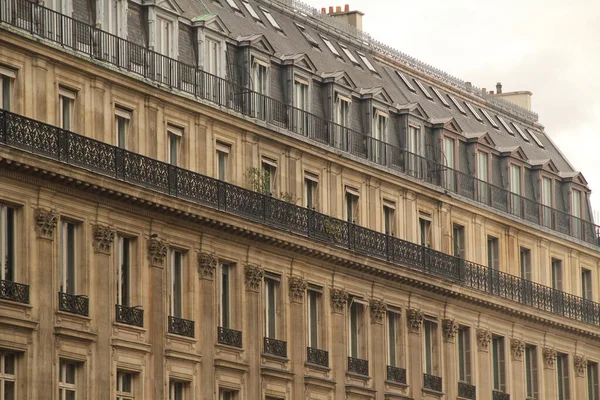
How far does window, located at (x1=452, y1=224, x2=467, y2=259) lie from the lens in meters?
75.7

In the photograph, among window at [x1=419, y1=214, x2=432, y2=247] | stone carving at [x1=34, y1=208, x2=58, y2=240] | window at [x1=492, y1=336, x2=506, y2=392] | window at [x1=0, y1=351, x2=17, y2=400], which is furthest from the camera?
window at [x1=492, y1=336, x2=506, y2=392]

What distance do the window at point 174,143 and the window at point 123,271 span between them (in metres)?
3.33

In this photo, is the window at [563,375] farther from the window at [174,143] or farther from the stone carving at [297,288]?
the window at [174,143]

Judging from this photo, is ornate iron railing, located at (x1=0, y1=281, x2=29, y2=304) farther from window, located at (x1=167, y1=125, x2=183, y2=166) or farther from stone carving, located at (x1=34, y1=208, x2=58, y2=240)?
window, located at (x1=167, y1=125, x2=183, y2=166)

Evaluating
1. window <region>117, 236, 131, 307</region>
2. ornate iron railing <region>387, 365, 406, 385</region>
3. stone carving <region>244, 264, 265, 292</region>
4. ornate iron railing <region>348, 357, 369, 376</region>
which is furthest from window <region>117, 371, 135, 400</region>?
ornate iron railing <region>387, 365, 406, 385</region>

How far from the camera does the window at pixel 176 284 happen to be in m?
60.2

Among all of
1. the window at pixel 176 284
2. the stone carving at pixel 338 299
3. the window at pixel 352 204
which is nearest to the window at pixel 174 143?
the window at pixel 176 284

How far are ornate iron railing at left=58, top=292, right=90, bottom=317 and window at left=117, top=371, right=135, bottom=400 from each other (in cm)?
221

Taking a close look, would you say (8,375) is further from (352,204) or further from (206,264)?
(352,204)

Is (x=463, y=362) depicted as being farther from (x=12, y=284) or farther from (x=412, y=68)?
(x=12, y=284)

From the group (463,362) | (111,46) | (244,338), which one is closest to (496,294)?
(463,362)

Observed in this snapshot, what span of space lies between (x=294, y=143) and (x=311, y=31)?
8145 millimetres

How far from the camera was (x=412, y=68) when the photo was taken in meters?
80.0

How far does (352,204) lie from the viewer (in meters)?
70.1
